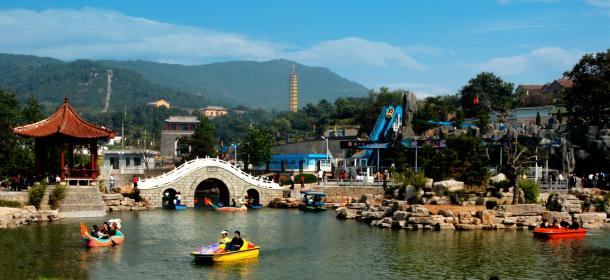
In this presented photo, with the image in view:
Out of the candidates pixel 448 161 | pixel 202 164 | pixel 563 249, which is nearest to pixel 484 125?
pixel 448 161

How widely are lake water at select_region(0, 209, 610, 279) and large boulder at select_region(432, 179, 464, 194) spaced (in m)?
5.15

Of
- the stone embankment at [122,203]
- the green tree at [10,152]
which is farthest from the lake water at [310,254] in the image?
the green tree at [10,152]

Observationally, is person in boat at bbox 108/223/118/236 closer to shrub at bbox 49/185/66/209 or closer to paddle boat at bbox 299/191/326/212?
shrub at bbox 49/185/66/209

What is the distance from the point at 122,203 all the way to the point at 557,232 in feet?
101

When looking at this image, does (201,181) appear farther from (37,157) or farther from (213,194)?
(213,194)

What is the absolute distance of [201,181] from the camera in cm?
5884

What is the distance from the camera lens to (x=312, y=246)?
36219mm

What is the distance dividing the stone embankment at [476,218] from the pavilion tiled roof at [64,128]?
1889 cm

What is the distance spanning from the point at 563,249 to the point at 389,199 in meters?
17.3

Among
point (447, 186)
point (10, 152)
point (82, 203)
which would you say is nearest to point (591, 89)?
point (447, 186)

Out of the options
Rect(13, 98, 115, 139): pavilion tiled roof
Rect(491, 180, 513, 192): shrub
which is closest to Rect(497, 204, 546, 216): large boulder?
Rect(491, 180, 513, 192): shrub

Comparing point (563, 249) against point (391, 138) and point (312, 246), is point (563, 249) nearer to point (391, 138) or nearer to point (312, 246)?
point (312, 246)

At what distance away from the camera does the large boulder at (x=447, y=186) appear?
46000 mm

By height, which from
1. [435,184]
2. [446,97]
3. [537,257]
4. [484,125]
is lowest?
[537,257]
